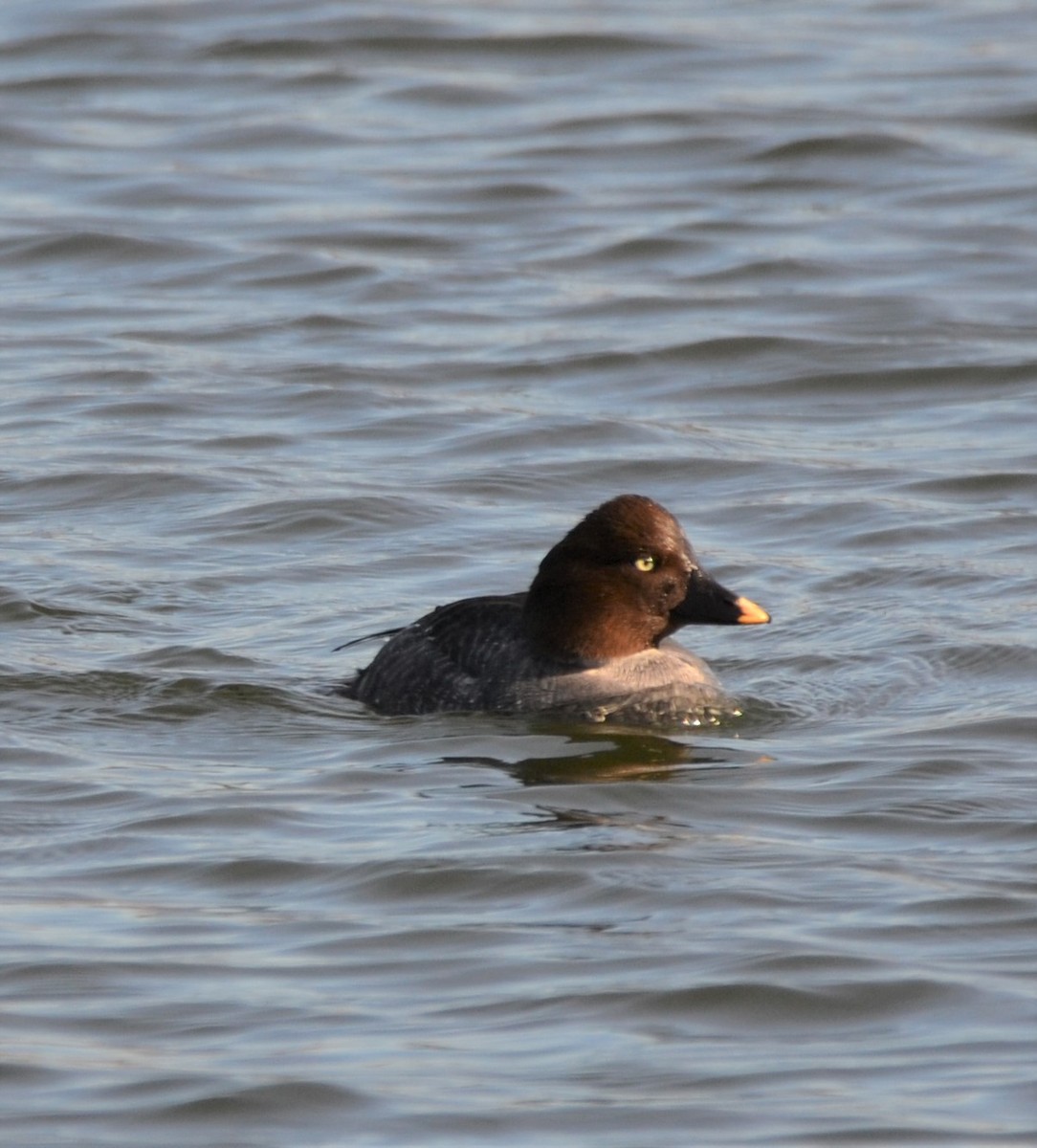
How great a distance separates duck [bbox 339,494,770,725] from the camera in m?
9.96

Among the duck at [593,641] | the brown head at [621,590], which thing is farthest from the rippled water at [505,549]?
the brown head at [621,590]

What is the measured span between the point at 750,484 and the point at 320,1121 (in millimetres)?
7871

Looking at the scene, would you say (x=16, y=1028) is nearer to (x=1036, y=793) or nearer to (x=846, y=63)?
(x=1036, y=793)

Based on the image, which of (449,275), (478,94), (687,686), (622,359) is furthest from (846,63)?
(687,686)

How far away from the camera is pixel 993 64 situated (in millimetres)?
23328

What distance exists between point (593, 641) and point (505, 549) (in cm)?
261

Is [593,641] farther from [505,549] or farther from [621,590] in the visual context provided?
[505,549]

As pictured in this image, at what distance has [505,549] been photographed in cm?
1270

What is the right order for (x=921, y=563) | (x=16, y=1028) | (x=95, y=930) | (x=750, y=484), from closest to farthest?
(x=16, y=1028) < (x=95, y=930) < (x=921, y=563) < (x=750, y=484)

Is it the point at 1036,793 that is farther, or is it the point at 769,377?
the point at 769,377

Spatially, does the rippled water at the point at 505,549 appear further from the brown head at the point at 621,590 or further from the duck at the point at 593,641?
the brown head at the point at 621,590

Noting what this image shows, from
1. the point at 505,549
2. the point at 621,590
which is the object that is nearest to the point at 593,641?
the point at 621,590

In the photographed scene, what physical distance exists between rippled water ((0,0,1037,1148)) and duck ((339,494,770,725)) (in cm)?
18

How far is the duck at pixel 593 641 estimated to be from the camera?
9.96 meters
